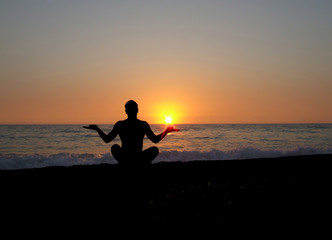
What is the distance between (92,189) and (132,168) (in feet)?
3.27

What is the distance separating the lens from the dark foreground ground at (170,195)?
411 cm

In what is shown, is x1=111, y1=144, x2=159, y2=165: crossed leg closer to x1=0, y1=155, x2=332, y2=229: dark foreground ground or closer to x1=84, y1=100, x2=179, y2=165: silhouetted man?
x1=84, y1=100, x2=179, y2=165: silhouetted man

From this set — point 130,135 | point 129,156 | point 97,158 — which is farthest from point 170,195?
point 97,158

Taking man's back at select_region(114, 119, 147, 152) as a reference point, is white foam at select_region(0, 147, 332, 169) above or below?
below

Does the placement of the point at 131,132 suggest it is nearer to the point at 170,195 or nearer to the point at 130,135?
the point at 130,135

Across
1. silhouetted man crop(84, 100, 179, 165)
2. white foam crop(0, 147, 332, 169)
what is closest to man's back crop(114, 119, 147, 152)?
silhouetted man crop(84, 100, 179, 165)

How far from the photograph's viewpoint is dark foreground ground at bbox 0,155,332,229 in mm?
4105

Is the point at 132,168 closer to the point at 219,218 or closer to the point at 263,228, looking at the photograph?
the point at 219,218

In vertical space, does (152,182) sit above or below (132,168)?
below

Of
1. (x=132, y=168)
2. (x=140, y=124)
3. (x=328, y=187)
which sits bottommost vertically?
(x=328, y=187)

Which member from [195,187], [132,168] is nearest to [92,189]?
[132,168]

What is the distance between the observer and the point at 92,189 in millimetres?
6164

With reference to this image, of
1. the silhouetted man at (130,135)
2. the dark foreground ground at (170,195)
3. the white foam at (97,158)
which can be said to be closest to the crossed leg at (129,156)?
the silhouetted man at (130,135)

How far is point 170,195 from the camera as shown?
17.7ft
